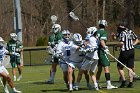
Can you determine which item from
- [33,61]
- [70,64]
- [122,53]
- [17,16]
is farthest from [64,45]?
[33,61]

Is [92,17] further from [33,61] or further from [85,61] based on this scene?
[85,61]

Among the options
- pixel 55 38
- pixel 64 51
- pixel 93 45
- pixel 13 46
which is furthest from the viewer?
pixel 13 46


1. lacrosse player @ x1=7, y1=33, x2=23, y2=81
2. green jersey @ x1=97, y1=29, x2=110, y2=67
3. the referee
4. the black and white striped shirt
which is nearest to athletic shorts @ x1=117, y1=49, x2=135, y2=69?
the referee

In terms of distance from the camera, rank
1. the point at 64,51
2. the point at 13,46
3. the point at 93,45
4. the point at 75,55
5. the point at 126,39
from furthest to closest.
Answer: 1. the point at 13,46
2. the point at 126,39
3. the point at 64,51
4. the point at 75,55
5. the point at 93,45

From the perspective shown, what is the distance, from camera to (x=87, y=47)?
1510 cm

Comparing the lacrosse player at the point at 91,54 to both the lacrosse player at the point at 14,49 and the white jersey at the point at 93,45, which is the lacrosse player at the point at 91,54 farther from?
the lacrosse player at the point at 14,49

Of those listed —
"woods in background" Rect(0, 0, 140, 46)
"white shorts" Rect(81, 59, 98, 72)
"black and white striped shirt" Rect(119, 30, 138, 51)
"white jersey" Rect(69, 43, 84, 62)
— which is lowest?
"white shorts" Rect(81, 59, 98, 72)

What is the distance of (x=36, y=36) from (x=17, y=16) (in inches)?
1421

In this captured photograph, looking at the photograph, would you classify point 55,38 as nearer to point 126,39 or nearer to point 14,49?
point 126,39

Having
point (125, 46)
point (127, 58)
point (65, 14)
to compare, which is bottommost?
point (127, 58)

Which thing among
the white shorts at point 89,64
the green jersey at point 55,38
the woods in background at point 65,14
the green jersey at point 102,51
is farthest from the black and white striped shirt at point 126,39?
the woods in background at point 65,14

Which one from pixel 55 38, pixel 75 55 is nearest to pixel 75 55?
pixel 75 55

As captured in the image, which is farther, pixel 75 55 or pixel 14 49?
pixel 14 49

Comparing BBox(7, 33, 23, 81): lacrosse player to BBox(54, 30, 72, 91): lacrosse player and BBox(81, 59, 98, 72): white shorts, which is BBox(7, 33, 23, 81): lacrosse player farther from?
BBox(81, 59, 98, 72): white shorts
